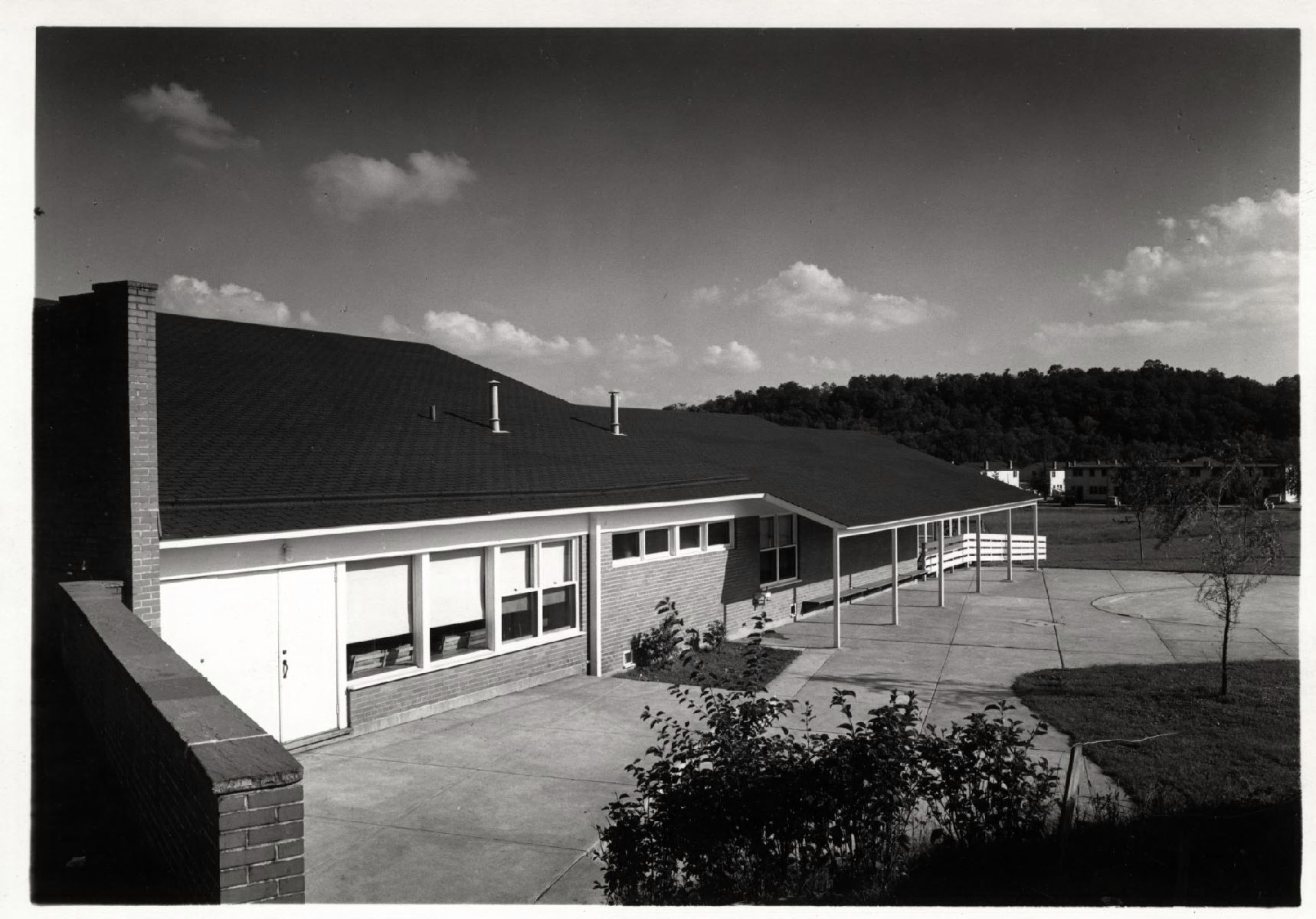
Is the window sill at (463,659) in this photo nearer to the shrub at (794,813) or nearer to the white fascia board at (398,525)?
the white fascia board at (398,525)

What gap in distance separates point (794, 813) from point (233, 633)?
6484mm

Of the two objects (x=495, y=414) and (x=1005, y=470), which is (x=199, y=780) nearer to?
(x=495, y=414)

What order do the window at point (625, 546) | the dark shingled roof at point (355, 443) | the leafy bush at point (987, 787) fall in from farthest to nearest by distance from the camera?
the window at point (625, 546) < the dark shingled roof at point (355, 443) < the leafy bush at point (987, 787)

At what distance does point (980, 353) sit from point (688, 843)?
2206 inches

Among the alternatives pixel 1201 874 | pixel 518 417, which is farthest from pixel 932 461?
pixel 1201 874

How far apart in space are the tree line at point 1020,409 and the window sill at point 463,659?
86.4 ft

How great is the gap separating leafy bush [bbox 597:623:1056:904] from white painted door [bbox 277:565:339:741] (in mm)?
5566

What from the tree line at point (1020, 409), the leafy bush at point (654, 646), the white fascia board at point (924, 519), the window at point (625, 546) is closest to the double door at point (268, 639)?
the window at point (625, 546)

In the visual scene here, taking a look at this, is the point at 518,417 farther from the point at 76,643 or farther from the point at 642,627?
the point at 76,643

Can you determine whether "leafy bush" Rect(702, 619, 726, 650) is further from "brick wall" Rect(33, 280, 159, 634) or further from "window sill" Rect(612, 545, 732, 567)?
"brick wall" Rect(33, 280, 159, 634)

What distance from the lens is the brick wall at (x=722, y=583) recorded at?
15188 millimetres

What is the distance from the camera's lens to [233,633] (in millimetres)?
9523

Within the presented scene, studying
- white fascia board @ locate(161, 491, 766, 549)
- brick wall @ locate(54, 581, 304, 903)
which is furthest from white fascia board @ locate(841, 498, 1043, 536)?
brick wall @ locate(54, 581, 304, 903)

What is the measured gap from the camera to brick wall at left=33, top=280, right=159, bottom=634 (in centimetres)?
845
